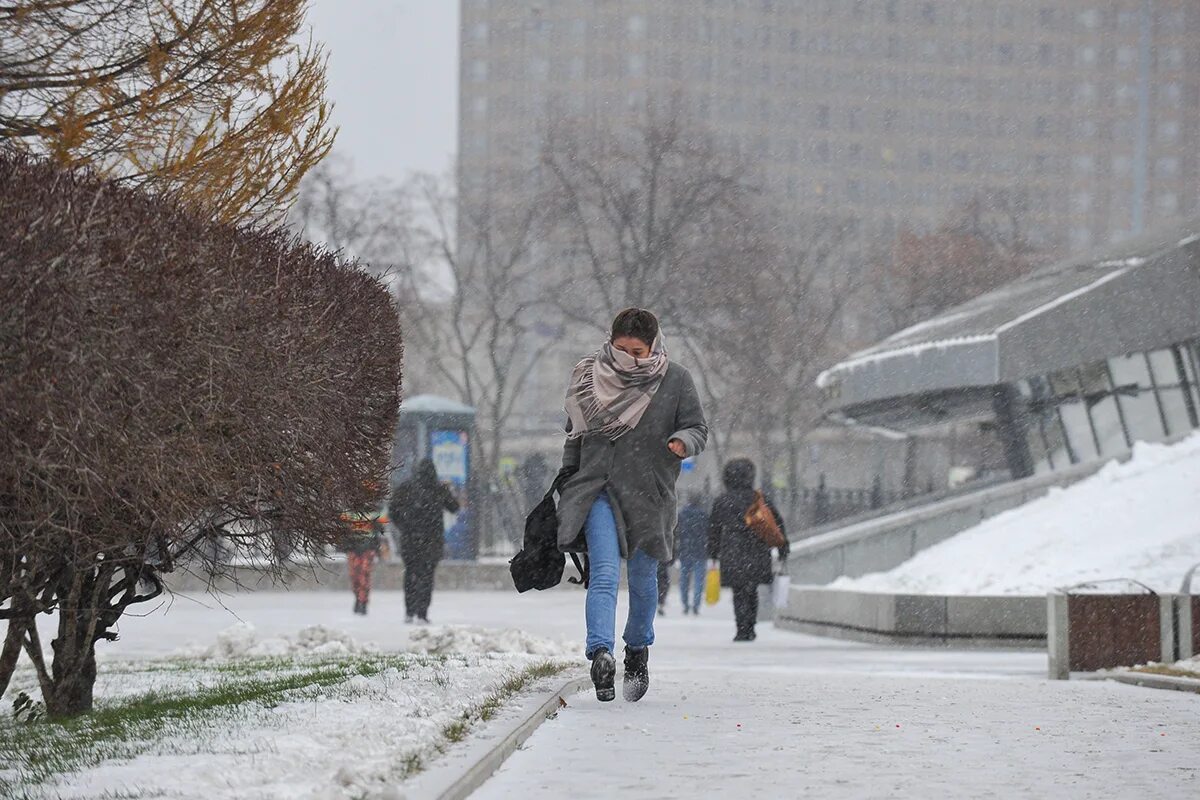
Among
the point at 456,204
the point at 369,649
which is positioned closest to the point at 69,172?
the point at 369,649

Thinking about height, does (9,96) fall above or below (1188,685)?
above

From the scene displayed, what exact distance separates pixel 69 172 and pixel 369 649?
7.88 m

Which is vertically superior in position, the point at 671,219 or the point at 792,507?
the point at 671,219

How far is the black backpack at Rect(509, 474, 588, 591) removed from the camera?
9.10m

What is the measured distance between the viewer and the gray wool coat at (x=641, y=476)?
29.3 ft

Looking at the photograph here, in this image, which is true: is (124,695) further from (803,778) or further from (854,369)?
(854,369)

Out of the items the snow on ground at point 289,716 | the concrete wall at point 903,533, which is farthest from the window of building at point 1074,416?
the snow on ground at point 289,716

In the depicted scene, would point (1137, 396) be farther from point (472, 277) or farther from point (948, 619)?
point (472, 277)

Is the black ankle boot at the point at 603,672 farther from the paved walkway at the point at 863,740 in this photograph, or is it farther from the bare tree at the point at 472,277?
the bare tree at the point at 472,277

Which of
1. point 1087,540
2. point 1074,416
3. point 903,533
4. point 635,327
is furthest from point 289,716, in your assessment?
point 1074,416

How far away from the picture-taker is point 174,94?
36.6 feet

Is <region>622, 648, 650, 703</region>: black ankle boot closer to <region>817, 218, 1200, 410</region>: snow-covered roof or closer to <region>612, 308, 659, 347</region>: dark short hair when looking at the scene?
<region>612, 308, 659, 347</region>: dark short hair

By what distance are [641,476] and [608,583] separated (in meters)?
0.50

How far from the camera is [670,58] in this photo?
136 meters
